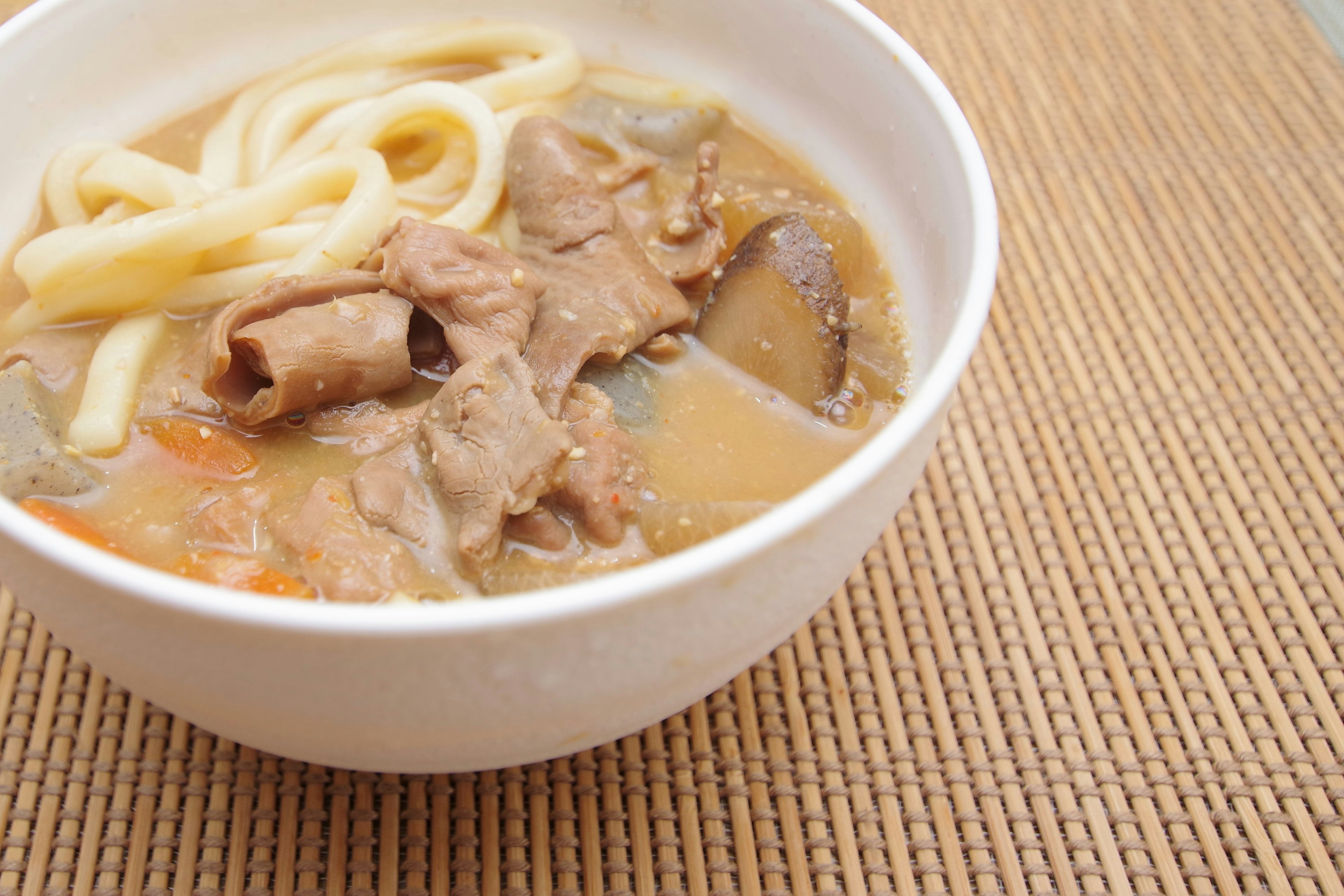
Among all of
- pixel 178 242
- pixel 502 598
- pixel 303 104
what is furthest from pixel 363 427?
pixel 303 104

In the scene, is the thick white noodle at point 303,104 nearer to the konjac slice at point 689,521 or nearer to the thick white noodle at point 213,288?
the thick white noodle at point 213,288

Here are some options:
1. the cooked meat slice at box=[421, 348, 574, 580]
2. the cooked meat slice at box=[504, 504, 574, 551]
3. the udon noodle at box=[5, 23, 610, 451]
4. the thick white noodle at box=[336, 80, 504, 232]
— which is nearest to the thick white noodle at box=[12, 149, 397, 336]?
the udon noodle at box=[5, 23, 610, 451]

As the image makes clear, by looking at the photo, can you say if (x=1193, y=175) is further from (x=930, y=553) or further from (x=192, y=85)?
(x=192, y=85)

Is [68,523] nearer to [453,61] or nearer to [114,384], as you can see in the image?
[114,384]

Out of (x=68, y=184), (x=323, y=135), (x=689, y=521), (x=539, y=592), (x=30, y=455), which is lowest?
(x=689, y=521)

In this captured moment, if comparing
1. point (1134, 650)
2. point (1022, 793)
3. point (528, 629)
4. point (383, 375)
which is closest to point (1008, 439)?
point (1134, 650)

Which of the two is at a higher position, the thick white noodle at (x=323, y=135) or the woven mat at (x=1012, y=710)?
the thick white noodle at (x=323, y=135)

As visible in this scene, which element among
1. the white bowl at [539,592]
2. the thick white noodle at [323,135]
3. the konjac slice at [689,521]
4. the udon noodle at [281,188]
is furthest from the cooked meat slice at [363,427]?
the thick white noodle at [323,135]
